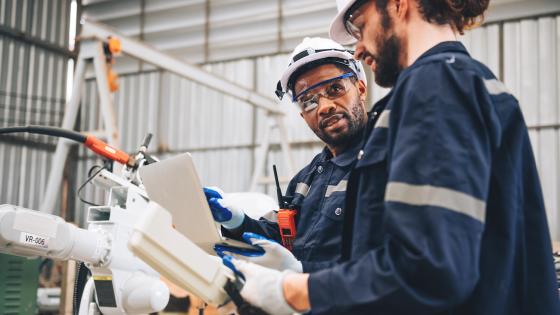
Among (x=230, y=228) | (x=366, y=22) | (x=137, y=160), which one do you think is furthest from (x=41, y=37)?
(x=366, y=22)

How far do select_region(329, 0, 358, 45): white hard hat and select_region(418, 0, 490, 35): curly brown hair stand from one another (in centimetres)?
26

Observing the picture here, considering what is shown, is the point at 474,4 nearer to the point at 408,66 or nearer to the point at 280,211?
the point at 408,66

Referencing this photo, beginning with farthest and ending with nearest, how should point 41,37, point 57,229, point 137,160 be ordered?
point 41,37
point 137,160
point 57,229

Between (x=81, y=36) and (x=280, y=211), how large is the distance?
3657 mm

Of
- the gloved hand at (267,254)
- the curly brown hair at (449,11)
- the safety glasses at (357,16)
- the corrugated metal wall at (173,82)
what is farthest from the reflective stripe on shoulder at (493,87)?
the corrugated metal wall at (173,82)

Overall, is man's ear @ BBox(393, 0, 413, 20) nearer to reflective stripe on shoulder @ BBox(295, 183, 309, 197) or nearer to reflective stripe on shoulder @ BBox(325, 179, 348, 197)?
reflective stripe on shoulder @ BBox(325, 179, 348, 197)

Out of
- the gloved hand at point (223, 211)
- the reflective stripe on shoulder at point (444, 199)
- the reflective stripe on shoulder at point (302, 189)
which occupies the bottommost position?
the gloved hand at point (223, 211)

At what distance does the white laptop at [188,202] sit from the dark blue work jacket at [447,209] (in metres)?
0.62

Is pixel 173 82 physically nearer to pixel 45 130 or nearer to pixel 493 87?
pixel 45 130

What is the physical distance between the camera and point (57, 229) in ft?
7.33

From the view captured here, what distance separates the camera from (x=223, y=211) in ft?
7.31

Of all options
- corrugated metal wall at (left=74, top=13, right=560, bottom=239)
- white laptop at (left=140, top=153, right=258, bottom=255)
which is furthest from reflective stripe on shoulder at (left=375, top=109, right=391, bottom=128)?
corrugated metal wall at (left=74, top=13, right=560, bottom=239)

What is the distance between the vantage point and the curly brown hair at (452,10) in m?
1.22

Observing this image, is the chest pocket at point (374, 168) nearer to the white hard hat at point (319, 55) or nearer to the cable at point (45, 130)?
the white hard hat at point (319, 55)
